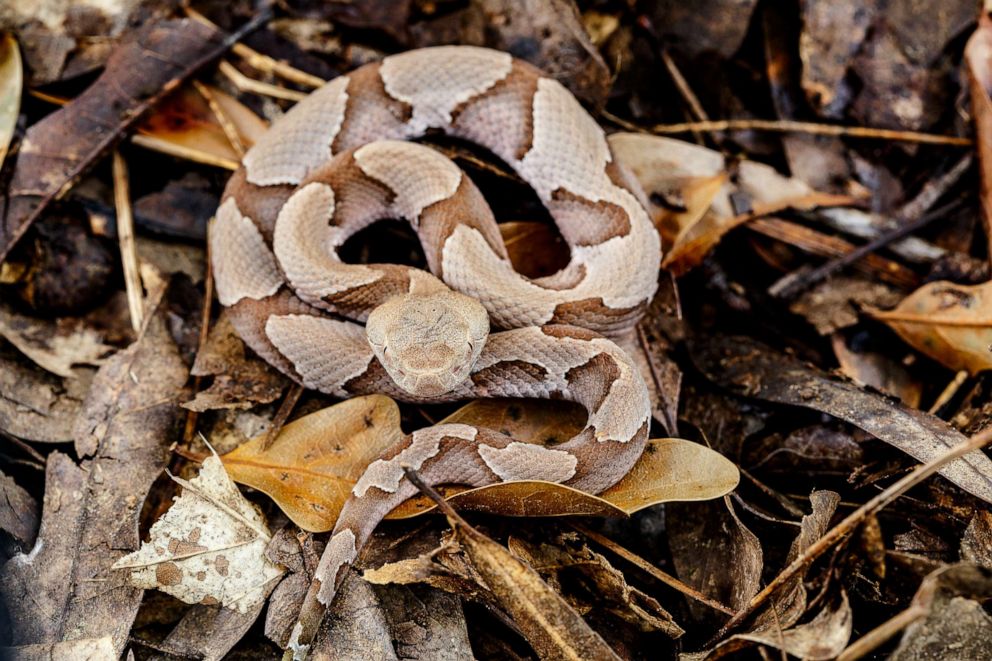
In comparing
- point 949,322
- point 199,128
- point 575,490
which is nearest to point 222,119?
point 199,128

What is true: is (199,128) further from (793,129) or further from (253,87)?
(793,129)

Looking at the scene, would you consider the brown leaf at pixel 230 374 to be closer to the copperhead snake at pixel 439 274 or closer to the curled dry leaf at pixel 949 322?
the copperhead snake at pixel 439 274

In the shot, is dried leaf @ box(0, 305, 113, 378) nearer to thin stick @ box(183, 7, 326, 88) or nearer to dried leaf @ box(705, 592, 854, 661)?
thin stick @ box(183, 7, 326, 88)

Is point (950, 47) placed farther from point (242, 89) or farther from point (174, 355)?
point (174, 355)

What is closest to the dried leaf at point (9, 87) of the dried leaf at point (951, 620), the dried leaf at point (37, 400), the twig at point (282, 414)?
the dried leaf at point (37, 400)

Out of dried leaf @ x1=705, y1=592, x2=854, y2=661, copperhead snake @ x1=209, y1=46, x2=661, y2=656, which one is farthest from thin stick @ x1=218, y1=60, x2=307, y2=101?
dried leaf @ x1=705, y1=592, x2=854, y2=661

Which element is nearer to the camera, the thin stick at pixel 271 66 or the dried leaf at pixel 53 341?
the dried leaf at pixel 53 341
